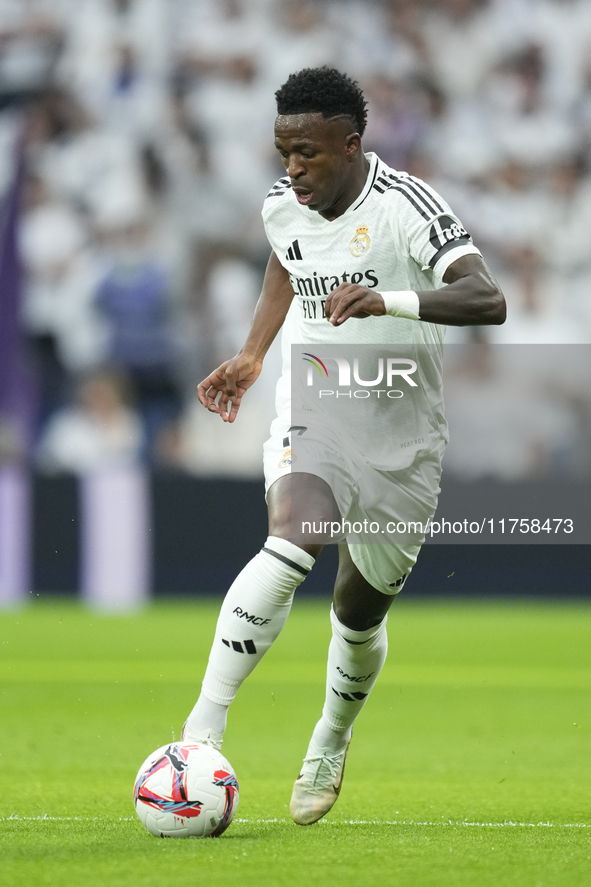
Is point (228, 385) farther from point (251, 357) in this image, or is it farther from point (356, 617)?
point (356, 617)

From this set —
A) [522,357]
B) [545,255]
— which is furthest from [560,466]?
[545,255]

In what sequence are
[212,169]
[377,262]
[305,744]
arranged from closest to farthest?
[377,262] < [305,744] < [212,169]

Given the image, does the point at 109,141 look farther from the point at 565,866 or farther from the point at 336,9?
the point at 565,866

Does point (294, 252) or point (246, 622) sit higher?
point (294, 252)

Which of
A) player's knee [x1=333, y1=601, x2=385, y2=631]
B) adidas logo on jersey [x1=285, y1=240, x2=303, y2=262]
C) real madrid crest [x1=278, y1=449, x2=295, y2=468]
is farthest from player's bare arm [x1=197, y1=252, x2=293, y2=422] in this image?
player's knee [x1=333, y1=601, x2=385, y2=631]

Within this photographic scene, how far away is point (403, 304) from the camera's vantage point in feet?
11.7

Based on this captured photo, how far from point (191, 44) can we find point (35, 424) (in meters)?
4.34

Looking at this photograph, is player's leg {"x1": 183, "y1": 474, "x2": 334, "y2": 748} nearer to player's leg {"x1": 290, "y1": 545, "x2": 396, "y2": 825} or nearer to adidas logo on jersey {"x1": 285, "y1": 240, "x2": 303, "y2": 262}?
player's leg {"x1": 290, "y1": 545, "x2": 396, "y2": 825}

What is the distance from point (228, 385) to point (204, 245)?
868 cm

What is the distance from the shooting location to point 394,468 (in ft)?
13.6

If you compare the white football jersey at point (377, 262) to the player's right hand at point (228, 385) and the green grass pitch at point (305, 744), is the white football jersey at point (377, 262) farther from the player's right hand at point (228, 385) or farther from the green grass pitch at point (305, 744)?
the green grass pitch at point (305, 744)

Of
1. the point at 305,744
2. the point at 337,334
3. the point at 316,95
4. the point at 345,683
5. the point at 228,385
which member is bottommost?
the point at 305,744

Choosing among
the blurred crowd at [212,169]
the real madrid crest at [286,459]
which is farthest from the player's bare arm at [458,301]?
the blurred crowd at [212,169]

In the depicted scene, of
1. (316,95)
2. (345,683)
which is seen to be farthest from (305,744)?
(316,95)
